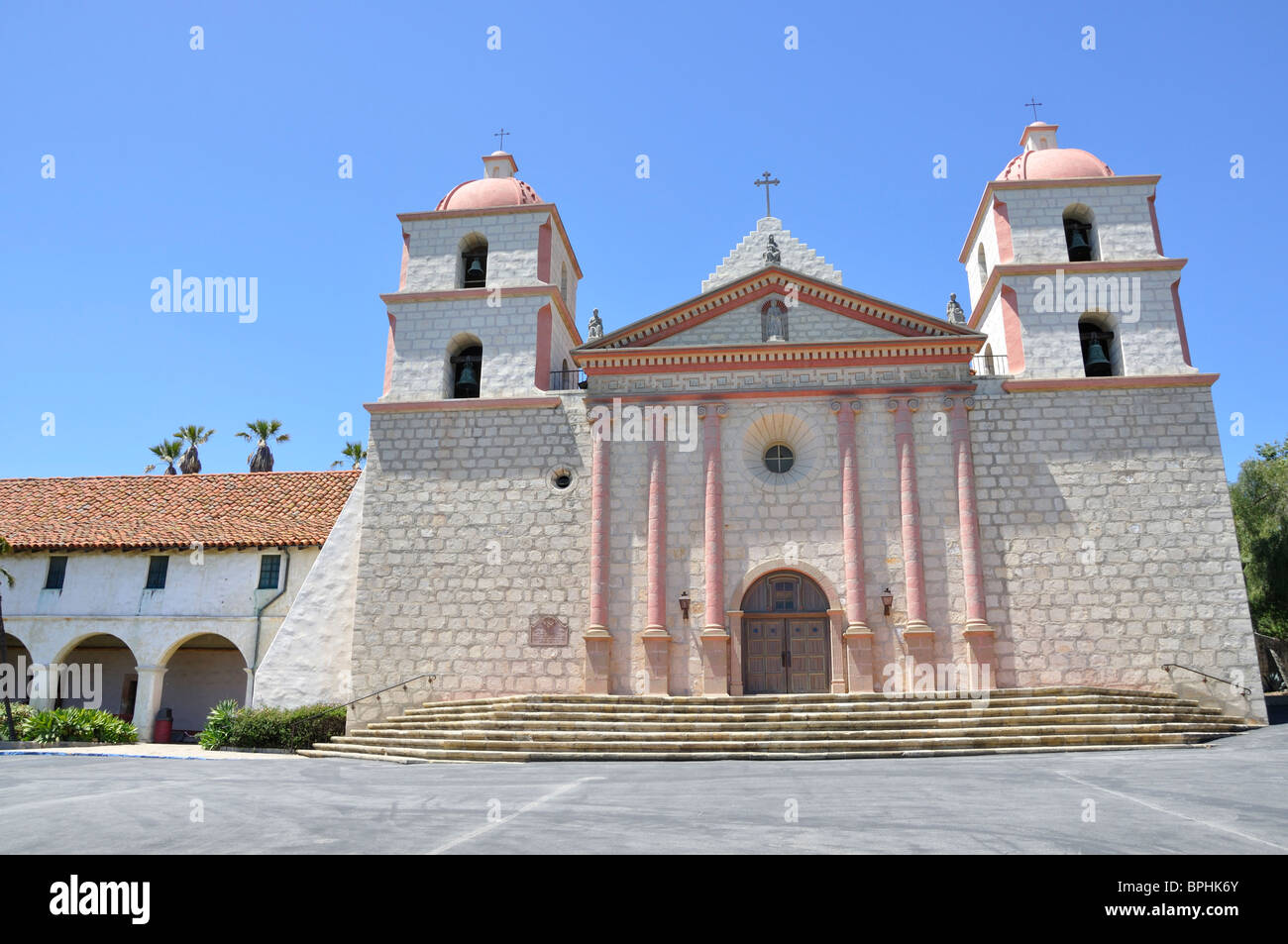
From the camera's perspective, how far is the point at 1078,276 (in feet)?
71.2

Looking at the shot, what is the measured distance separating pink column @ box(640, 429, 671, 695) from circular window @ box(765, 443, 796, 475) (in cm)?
263

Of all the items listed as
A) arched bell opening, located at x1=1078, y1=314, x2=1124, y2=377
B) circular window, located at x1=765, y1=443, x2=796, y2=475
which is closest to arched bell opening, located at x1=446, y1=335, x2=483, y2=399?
circular window, located at x1=765, y1=443, x2=796, y2=475

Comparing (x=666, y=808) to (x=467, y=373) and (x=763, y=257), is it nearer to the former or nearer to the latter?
(x=467, y=373)

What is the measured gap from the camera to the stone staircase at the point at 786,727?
1605cm

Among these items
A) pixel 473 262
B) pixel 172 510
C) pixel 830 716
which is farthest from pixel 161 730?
pixel 830 716

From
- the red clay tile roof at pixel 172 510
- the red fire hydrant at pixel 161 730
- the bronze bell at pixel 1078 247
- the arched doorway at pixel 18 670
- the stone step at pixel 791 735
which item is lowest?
the red fire hydrant at pixel 161 730

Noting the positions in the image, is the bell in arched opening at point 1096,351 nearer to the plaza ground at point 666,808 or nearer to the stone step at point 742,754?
the stone step at point 742,754

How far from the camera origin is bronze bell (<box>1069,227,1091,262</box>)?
2255 centimetres

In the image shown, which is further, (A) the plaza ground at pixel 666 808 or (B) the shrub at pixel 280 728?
(B) the shrub at pixel 280 728

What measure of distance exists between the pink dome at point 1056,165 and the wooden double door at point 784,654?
1313 centimetres

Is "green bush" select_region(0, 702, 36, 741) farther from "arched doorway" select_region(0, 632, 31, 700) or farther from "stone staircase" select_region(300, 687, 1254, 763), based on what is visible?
"stone staircase" select_region(300, 687, 1254, 763)

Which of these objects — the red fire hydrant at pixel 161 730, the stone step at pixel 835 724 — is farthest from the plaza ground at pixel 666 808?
the red fire hydrant at pixel 161 730

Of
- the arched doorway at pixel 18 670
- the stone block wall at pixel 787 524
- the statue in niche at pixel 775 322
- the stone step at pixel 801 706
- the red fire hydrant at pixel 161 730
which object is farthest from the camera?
the arched doorway at pixel 18 670
